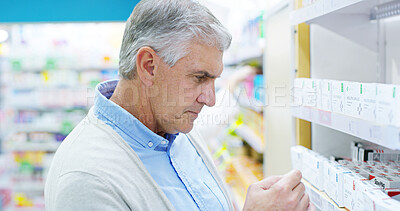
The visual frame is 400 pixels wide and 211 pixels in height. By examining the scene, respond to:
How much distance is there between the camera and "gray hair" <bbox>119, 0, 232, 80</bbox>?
115cm

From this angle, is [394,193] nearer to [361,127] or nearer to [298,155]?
[361,127]

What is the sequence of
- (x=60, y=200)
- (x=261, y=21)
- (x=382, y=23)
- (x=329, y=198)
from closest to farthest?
(x=60, y=200) < (x=329, y=198) < (x=382, y=23) < (x=261, y=21)

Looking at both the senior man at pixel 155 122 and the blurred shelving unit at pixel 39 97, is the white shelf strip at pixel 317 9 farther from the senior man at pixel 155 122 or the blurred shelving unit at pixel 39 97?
the blurred shelving unit at pixel 39 97

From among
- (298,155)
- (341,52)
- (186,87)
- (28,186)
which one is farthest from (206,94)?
(28,186)

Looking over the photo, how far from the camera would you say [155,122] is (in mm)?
1314

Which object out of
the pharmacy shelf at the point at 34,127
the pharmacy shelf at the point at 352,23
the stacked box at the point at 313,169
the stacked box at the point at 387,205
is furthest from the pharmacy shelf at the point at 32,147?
the stacked box at the point at 387,205

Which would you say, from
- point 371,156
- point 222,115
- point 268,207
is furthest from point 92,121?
point 222,115

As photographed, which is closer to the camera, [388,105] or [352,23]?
[388,105]

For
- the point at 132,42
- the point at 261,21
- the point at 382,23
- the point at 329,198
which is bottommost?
the point at 329,198

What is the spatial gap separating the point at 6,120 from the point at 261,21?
4.53m

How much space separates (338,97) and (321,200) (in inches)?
18.2

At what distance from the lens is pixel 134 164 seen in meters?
1.12

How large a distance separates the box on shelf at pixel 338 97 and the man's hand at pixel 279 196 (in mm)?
A: 279

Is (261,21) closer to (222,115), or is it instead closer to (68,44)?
(222,115)
